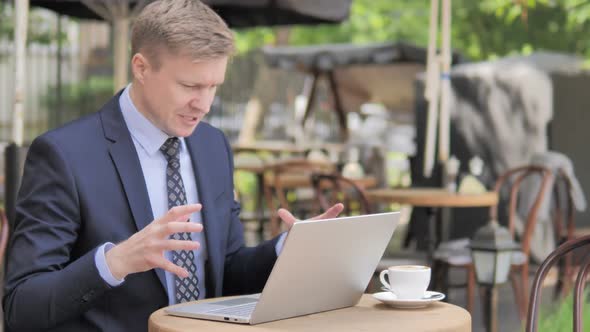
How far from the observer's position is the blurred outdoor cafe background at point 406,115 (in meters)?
7.60

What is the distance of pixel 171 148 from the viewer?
2.91 m

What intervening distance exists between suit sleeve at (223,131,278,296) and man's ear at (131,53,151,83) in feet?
1.65

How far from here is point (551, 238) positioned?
390 inches

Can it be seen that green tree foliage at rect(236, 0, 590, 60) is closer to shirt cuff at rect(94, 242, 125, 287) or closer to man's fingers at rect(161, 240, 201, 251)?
shirt cuff at rect(94, 242, 125, 287)

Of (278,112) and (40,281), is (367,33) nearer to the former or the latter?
(278,112)

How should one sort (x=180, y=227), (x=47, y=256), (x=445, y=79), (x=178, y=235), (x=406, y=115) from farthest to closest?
(x=406, y=115) → (x=445, y=79) → (x=178, y=235) → (x=47, y=256) → (x=180, y=227)

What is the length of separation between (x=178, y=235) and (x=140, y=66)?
1.50 ft

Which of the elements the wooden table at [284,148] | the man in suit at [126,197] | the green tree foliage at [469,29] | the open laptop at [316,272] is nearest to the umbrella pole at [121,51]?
the man in suit at [126,197]

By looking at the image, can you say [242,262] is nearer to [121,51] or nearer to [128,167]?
[128,167]

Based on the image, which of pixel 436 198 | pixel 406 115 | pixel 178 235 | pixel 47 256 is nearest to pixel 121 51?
pixel 436 198

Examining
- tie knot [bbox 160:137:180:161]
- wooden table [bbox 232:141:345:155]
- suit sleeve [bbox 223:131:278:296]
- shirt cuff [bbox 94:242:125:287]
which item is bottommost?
wooden table [bbox 232:141:345:155]

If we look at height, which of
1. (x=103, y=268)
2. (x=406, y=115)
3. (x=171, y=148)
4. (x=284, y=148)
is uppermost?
(x=171, y=148)

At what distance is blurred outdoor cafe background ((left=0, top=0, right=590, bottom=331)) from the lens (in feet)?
24.9

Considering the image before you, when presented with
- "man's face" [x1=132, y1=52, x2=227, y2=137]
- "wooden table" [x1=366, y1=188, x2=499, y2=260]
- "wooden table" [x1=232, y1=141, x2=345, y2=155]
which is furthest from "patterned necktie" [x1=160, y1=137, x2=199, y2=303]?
"wooden table" [x1=232, y1=141, x2=345, y2=155]
